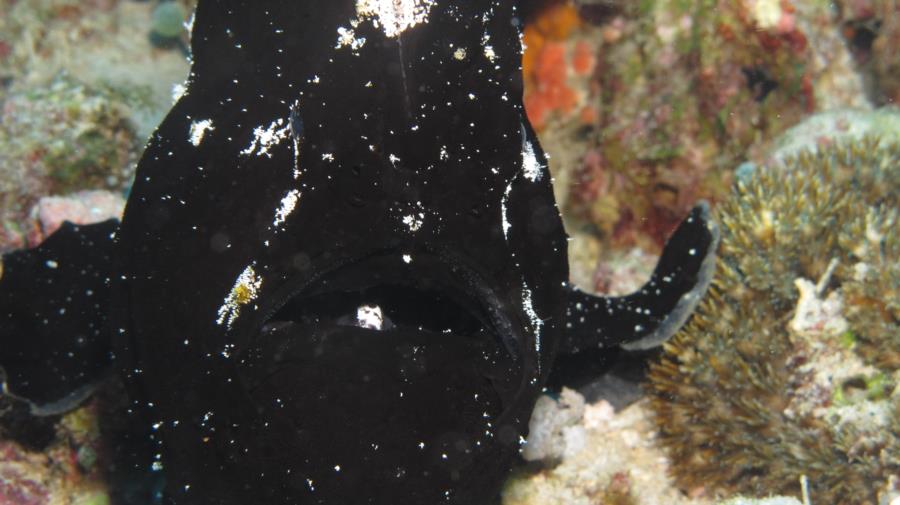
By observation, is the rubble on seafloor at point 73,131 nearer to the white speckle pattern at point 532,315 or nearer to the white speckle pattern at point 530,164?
the white speckle pattern at point 530,164

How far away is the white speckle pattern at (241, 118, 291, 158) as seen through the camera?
232 centimetres

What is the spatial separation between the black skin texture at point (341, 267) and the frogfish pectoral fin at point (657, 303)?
1430mm

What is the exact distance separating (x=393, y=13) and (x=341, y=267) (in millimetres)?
889

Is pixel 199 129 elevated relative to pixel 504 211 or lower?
elevated

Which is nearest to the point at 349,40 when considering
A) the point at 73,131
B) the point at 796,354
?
the point at 796,354

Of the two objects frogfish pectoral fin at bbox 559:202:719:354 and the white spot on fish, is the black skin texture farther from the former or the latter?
frogfish pectoral fin at bbox 559:202:719:354

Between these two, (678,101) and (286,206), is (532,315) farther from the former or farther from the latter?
(678,101)

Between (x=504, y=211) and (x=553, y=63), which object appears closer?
(x=504, y=211)

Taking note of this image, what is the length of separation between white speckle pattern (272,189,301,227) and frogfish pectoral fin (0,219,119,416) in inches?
74.0

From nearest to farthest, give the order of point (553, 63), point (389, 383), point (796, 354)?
point (389, 383)
point (796, 354)
point (553, 63)

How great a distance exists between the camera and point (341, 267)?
2.25 m

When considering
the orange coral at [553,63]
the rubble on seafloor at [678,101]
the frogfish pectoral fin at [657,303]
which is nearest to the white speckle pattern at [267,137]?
the frogfish pectoral fin at [657,303]

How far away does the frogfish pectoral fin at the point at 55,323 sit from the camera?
3.69m

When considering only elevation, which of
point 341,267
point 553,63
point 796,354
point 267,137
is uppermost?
point 553,63
